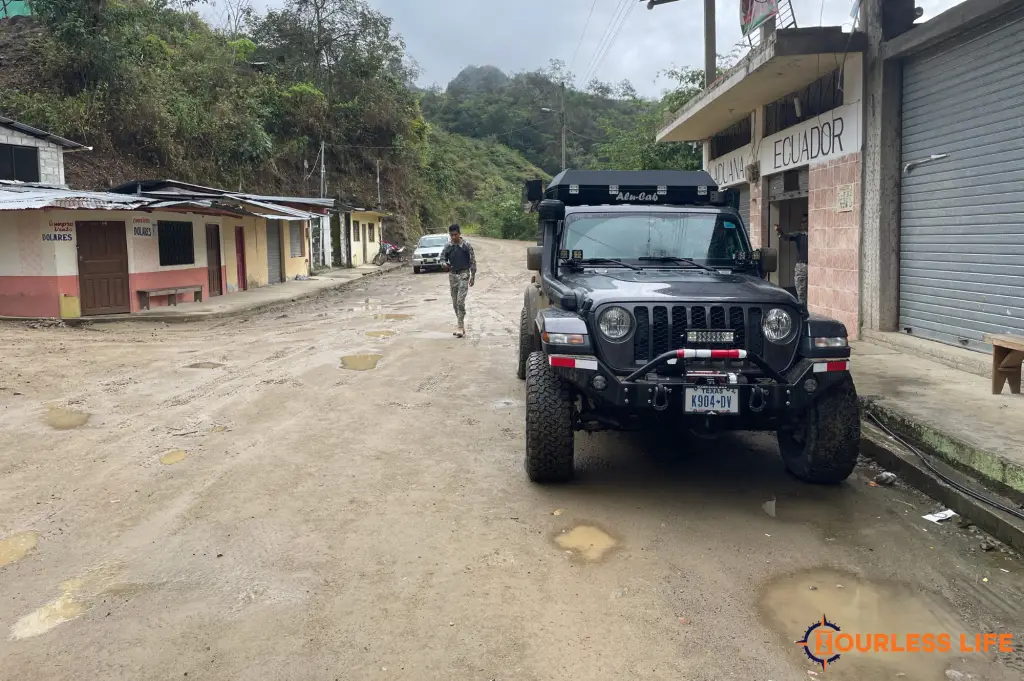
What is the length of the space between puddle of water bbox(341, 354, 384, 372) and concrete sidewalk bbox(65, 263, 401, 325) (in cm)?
719

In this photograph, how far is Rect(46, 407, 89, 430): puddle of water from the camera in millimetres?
7281

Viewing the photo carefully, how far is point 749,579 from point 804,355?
1626 millimetres

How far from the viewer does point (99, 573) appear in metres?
4.04

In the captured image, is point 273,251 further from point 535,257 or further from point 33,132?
point 535,257

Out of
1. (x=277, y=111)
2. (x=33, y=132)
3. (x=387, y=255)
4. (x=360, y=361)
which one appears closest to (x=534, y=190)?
(x=360, y=361)

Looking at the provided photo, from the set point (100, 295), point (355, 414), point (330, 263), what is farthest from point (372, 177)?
point (355, 414)

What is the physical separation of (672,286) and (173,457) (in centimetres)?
407

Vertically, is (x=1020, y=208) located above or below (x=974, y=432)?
above

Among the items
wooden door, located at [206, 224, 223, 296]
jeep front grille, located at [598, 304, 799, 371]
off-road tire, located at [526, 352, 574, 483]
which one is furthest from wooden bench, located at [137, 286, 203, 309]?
jeep front grille, located at [598, 304, 799, 371]

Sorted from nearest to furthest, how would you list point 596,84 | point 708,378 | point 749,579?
point 749,579
point 708,378
point 596,84

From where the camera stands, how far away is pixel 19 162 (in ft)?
64.7

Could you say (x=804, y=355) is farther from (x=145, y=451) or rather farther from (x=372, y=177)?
(x=372, y=177)

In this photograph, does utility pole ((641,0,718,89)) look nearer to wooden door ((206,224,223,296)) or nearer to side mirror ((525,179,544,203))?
side mirror ((525,179,544,203))

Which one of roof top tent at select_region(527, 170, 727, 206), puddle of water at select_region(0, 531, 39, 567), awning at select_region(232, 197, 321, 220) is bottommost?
puddle of water at select_region(0, 531, 39, 567)
